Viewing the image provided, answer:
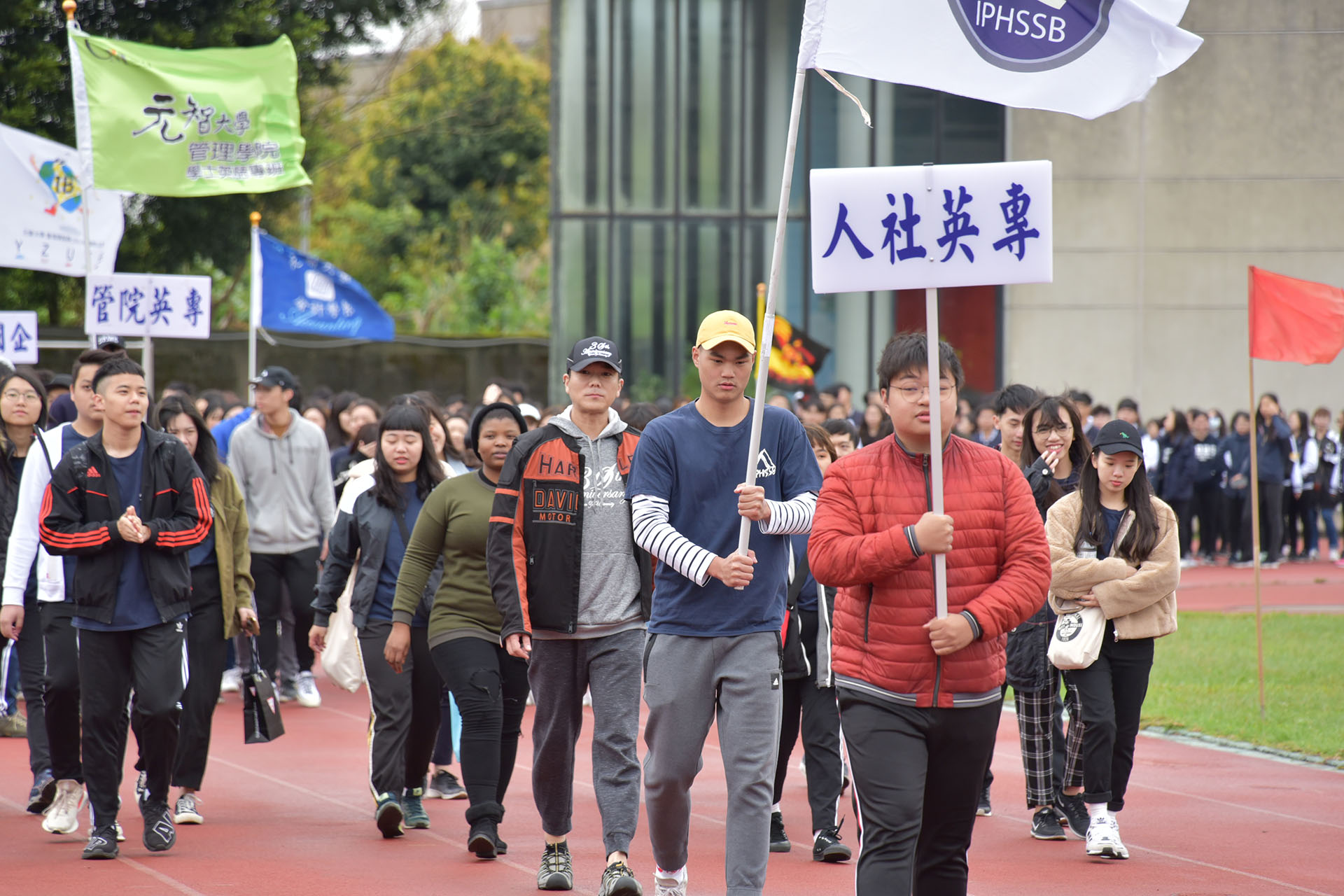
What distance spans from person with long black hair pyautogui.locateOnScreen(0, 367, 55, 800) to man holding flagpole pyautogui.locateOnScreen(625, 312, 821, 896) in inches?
149

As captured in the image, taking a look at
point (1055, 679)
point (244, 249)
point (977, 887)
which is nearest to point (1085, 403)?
point (1055, 679)

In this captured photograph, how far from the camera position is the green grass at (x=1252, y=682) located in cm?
1040

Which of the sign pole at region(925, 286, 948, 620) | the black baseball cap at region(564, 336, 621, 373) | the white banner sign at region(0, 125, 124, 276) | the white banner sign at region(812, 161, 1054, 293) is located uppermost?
the white banner sign at region(0, 125, 124, 276)

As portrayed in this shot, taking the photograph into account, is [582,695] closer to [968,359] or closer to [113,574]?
[113,574]

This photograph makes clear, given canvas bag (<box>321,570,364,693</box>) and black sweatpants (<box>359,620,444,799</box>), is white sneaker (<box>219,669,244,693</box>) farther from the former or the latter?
black sweatpants (<box>359,620,444,799</box>)

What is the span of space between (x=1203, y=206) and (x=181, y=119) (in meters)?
20.5

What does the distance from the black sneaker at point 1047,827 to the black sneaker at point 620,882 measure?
2.28 m

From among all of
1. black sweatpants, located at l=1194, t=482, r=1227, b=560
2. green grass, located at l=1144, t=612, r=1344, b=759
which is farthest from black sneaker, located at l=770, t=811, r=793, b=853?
black sweatpants, located at l=1194, t=482, r=1227, b=560

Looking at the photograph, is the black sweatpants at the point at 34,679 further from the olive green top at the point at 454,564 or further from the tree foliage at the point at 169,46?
the tree foliage at the point at 169,46

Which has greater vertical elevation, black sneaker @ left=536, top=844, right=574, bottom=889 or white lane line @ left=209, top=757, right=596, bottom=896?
black sneaker @ left=536, top=844, right=574, bottom=889

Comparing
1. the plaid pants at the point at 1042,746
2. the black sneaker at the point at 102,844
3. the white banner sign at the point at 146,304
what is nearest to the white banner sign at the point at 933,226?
the plaid pants at the point at 1042,746

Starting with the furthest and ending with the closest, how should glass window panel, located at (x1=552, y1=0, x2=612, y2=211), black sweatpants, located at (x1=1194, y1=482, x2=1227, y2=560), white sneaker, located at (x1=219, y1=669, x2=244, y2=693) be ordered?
1. glass window panel, located at (x1=552, y1=0, x2=612, y2=211)
2. black sweatpants, located at (x1=1194, y1=482, x2=1227, y2=560)
3. white sneaker, located at (x1=219, y1=669, x2=244, y2=693)

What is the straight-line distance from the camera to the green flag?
13.1 metres

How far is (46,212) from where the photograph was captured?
1435 cm
